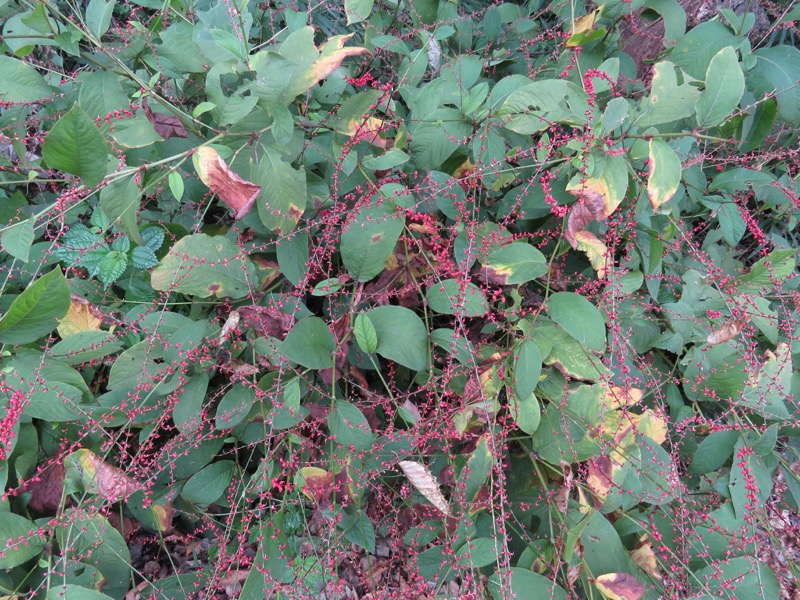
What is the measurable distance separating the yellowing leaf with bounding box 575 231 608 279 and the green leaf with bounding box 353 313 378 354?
1.98 ft

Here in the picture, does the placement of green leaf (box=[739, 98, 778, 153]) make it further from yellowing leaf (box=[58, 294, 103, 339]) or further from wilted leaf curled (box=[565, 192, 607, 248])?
yellowing leaf (box=[58, 294, 103, 339])

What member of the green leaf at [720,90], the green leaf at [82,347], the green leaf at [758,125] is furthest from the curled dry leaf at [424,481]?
the green leaf at [758,125]

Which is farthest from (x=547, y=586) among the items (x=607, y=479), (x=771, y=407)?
(x=771, y=407)

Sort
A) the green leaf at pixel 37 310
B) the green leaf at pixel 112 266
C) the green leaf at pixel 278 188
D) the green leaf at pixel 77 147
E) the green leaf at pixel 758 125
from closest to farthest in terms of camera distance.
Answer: the green leaf at pixel 77 147 → the green leaf at pixel 37 310 → the green leaf at pixel 278 188 → the green leaf at pixel 112 266 → the green leaf at pixel 758 125

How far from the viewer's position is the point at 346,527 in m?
1.47

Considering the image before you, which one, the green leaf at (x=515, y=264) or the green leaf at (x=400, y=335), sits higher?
the green leaf at (x=515, y=264)

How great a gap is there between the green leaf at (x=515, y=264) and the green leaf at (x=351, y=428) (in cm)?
53

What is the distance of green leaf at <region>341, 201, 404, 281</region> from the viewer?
55.1 inches

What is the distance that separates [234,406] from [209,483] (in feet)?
0.96

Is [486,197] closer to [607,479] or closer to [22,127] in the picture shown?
[607,479]

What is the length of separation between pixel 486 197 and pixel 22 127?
4.97ft

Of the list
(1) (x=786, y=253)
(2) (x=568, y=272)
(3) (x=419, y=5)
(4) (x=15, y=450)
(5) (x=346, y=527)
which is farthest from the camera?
(3) (x=419, y=5)

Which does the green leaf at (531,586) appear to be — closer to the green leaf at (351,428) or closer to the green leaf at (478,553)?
the green leaf at (478,553)

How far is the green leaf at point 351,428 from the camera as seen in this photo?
1319 mm
